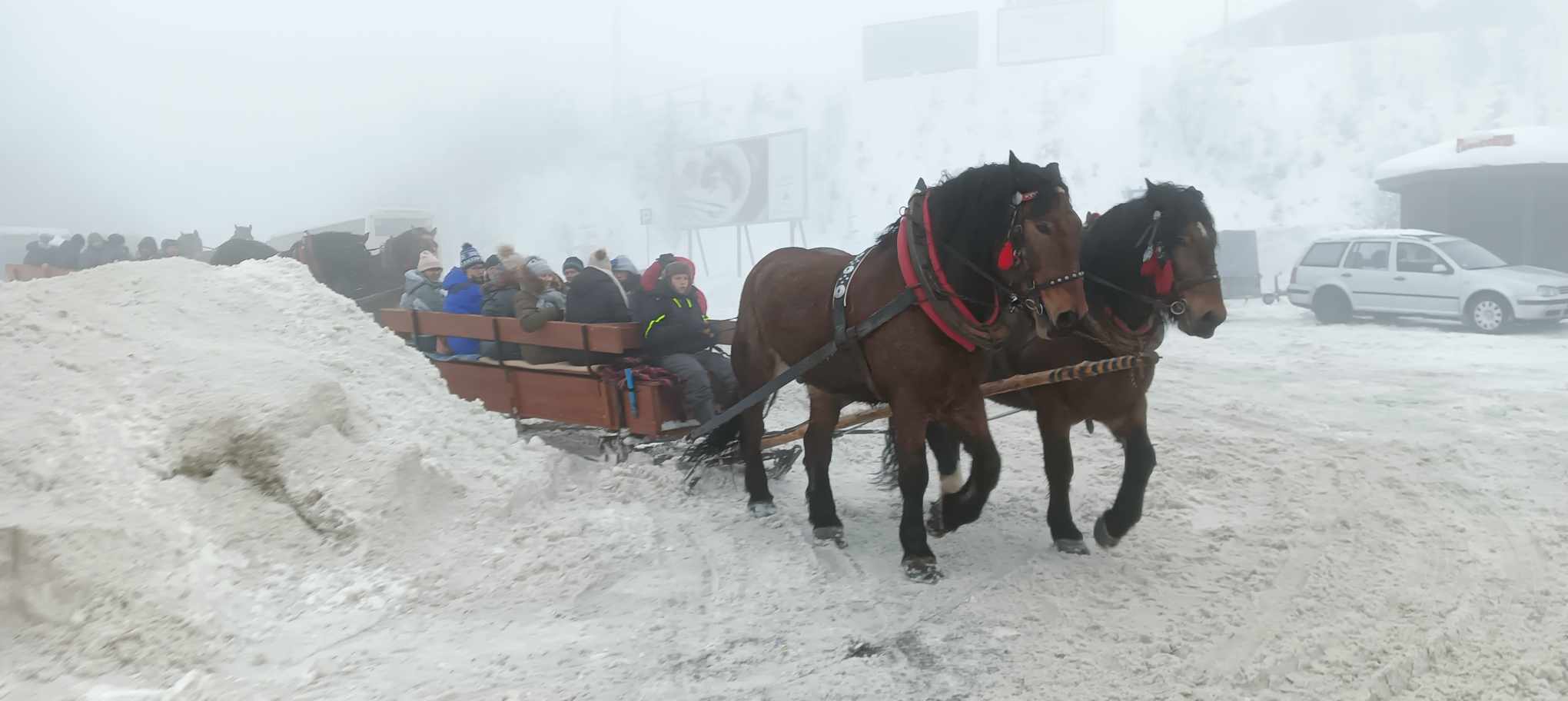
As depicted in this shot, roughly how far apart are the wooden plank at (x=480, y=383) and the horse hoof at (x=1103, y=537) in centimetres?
375

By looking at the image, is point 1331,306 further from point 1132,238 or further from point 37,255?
point 37,255

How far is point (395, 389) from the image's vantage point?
5.06 m

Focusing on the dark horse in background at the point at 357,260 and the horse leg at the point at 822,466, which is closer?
the horse leg at the point at 822,466

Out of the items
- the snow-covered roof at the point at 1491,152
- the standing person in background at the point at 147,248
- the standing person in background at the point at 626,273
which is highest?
the snow-covered roof at the point at 1491,152

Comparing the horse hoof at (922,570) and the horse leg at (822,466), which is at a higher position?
the horse leg at (822,466)

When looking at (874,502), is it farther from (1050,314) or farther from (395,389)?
(395,389)

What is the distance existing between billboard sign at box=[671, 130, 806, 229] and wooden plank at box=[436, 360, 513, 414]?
18.6 meters

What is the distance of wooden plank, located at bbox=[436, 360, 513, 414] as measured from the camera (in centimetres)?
638

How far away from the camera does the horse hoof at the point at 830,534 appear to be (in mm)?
4812

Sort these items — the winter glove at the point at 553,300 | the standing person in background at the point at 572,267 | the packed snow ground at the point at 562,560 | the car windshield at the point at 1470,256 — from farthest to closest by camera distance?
the car windshield at the point at 1470,256
the standing person in background at the point at 572,267
the winter glove at the point at 553,300
the packed snow ground at the point at 562,560

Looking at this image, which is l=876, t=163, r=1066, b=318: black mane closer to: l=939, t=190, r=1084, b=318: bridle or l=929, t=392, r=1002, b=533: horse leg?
l=939, t=190, r=1084, b=318: bridle

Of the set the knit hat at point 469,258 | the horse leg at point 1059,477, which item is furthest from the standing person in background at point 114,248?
the horse leg at point 1059,477

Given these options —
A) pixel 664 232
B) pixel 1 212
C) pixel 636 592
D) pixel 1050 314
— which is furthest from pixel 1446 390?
pixel 1 212

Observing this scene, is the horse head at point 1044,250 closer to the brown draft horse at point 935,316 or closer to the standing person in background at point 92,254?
Answer: the brown draft horse at point 935,316
